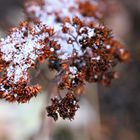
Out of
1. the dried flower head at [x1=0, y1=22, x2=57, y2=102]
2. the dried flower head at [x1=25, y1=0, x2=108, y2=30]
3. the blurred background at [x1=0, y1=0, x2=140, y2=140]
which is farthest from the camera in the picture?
the blurred background at [x1=0, y1=0, x2=140, y2=140]

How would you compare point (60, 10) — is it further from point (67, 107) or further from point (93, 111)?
point (93, 111)

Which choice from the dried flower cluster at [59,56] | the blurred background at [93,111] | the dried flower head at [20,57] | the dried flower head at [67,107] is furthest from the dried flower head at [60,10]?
the blurred background at [93,111]

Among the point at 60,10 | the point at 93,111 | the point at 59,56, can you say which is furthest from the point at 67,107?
the point at 93,111

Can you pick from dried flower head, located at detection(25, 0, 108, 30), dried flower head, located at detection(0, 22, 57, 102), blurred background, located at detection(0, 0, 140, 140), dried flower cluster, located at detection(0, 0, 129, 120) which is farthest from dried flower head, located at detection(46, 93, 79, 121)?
blurred background, located at detection(0, 0, 140, 140)

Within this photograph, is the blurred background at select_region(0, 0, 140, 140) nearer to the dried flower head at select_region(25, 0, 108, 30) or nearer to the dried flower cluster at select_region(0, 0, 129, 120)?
the dried flower head at select_region(25, 0, 108, 30)

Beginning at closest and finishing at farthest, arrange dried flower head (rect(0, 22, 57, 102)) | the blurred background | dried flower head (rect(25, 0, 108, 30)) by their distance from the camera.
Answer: dried flower head (rect(0, 22, 57, 102)), dried flower head (rect(25, 0, 108, 30)), the blurred background

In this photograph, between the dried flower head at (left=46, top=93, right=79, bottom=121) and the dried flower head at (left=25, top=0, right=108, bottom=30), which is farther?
the dried flower head at (left=25, top=0, right=108, bottom=30)
